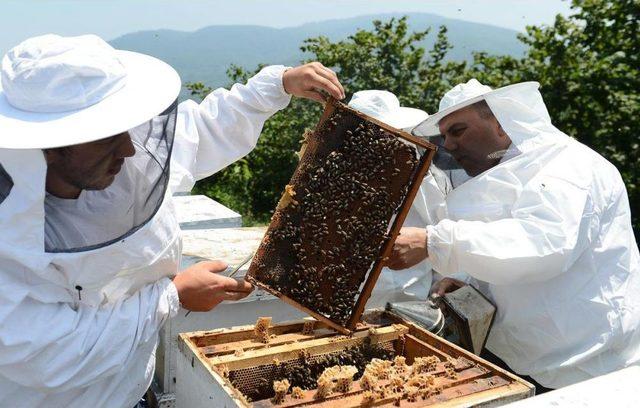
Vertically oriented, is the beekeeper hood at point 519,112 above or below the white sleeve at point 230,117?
above

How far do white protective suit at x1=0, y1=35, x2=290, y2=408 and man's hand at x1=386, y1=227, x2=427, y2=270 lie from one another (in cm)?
104

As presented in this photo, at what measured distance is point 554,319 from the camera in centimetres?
306

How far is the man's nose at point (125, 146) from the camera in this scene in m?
2.15

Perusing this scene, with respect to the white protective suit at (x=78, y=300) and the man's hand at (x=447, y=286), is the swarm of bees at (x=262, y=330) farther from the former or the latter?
the man's hand at (x=447, y=286)

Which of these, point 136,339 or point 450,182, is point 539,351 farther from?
point 136,339

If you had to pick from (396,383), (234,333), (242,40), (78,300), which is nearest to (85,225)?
(78,300)

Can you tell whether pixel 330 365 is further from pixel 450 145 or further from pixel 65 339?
pixel 450 145

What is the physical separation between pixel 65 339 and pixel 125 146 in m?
0.67

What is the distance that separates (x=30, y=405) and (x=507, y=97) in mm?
2524

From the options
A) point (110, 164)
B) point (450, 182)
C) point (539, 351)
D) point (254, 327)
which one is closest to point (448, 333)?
point (539, 351)

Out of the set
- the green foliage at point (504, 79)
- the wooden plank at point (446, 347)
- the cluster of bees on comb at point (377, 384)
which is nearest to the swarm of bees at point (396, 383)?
the cluster of bees on comb at point (377, 384)

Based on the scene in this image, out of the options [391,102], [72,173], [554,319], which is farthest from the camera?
[391,102]

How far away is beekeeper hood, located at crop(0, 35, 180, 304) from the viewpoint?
190 centimetres

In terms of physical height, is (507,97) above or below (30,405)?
above
